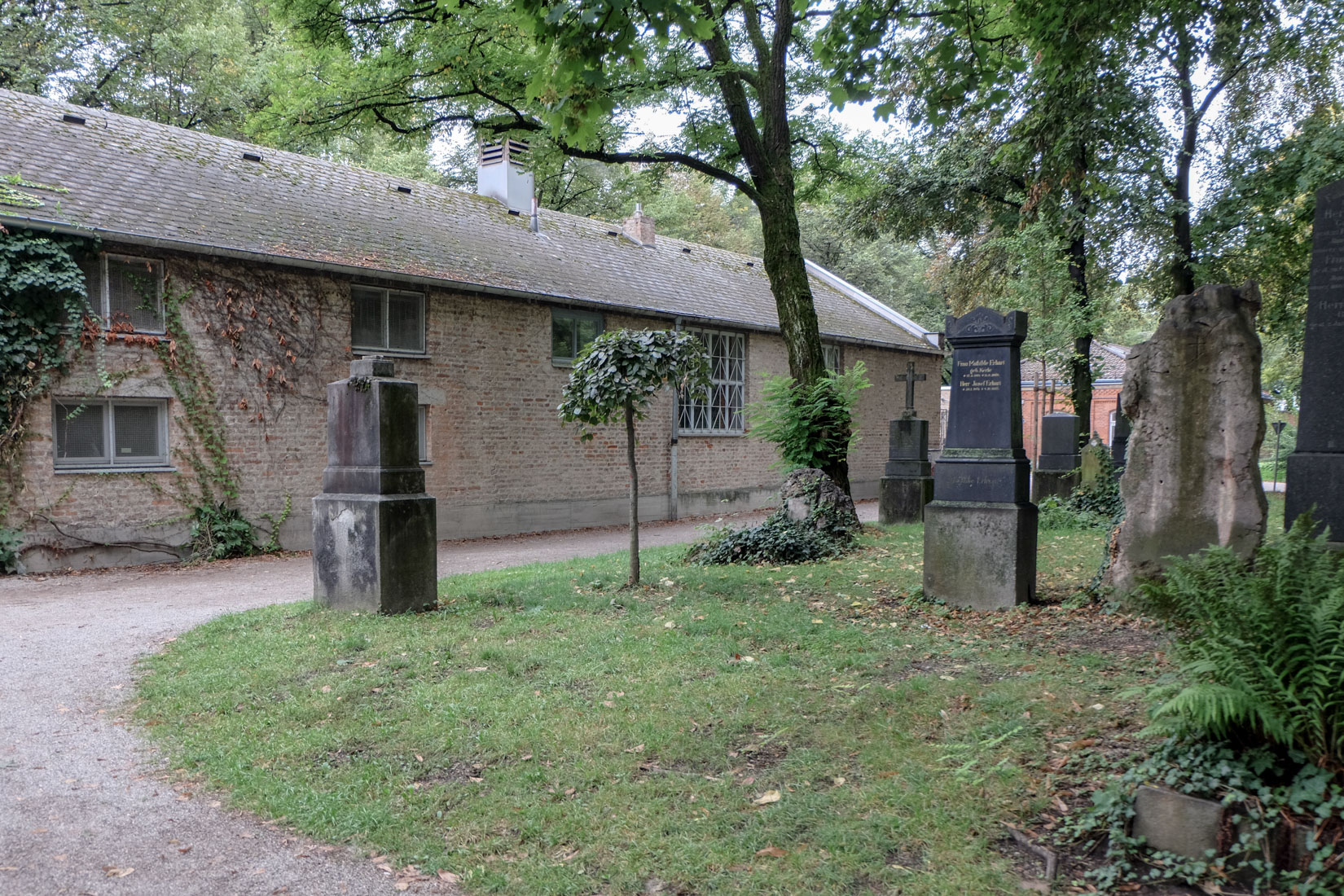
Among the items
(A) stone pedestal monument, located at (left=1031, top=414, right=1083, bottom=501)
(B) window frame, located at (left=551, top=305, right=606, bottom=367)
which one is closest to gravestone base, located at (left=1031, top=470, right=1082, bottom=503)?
(A) stone pedestal monument, located at (left=1031, top=414, right=1083, bottom=501)

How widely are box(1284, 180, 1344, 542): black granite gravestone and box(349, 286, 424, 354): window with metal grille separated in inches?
482

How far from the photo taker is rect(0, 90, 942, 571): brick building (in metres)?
11.8

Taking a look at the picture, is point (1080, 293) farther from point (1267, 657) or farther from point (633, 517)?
point (1267, 657)

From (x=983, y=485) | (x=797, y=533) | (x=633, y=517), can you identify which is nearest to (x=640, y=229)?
(x=797, y=533)

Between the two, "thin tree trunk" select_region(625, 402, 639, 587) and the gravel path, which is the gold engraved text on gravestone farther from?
the gravel path

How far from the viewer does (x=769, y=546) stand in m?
10.8

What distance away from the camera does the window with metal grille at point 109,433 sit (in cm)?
1159

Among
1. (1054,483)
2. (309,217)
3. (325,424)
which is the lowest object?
(1054,483)

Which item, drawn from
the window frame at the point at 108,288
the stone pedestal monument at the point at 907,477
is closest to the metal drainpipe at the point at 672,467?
the stone pedestal monument at the point at 907,477

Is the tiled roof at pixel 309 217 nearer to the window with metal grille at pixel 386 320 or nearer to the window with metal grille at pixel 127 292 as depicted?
the window with metal grille at pixel 127 292

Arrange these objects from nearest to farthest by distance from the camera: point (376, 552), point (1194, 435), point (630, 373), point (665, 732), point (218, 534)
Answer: point (665, 732)
point (1194, 435)
point (376, 552)
point (630, 373)
point (218, 534)

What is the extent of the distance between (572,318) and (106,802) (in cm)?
1368

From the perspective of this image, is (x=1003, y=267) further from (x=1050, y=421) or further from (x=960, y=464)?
(x=960, y=464)

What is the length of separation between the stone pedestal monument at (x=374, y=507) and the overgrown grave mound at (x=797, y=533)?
3787mm
